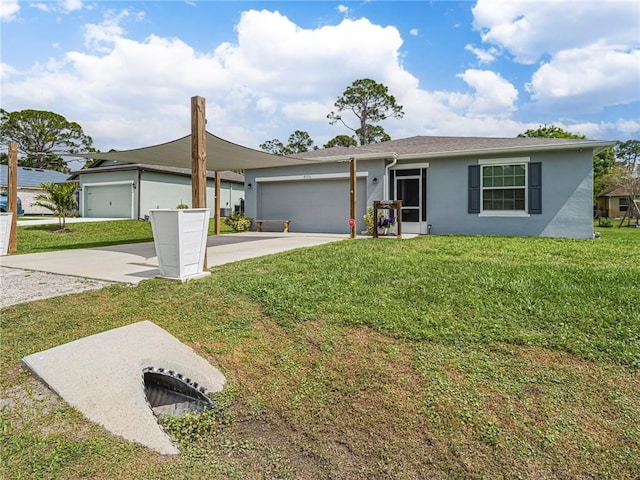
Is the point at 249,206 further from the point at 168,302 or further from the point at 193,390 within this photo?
the point at 193,390

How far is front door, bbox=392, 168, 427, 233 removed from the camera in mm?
12492

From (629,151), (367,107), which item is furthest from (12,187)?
(629,151)

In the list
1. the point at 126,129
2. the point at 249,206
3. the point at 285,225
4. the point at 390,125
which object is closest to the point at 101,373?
the point at 285,225

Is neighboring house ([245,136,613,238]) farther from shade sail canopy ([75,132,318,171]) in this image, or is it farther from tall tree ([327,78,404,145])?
tall tree ([327,78,404,145])

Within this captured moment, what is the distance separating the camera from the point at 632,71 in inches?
447

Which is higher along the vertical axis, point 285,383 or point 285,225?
point 285,225

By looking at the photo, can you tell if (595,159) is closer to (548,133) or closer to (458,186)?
(548,133)

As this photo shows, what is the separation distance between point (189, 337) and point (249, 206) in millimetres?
12161

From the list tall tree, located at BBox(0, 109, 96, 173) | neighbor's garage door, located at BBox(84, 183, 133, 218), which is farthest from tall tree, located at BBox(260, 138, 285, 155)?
neighbor's garage door, located at BBox(84, 183, 133, 218)

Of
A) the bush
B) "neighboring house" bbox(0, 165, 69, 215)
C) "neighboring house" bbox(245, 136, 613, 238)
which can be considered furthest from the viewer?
"neighboring house" bbox(0, 165, 69, 215)

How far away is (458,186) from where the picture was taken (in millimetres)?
11914

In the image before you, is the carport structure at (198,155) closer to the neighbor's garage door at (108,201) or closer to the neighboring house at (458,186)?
the neighboring house at (458,186)

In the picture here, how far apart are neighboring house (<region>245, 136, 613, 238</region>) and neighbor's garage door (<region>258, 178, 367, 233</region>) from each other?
0.04 metres

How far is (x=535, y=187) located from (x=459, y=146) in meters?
2.79
